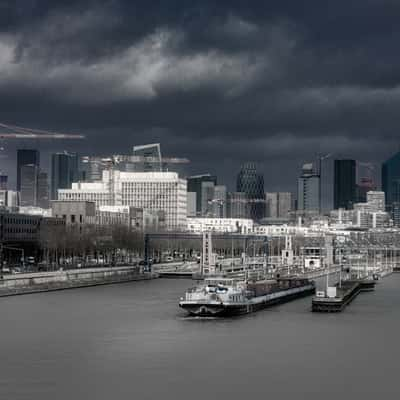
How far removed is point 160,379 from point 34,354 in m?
8.50

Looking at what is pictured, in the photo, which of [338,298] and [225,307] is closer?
[225,307]

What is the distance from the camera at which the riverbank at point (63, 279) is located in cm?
8538

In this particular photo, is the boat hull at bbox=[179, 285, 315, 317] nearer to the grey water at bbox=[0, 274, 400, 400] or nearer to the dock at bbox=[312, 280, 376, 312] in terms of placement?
the grey water at bbox=[0, 274, 400, 400]

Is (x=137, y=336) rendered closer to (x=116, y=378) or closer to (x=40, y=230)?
(x=116, y=378)

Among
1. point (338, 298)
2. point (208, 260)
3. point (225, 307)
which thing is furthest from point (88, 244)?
point (225, 307)

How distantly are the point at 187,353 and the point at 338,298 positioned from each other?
103 ft

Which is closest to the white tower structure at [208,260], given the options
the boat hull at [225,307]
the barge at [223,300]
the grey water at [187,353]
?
the barge at [223,300]

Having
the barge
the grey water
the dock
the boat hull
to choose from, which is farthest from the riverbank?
the dock

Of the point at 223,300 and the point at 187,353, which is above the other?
the point at 223,300

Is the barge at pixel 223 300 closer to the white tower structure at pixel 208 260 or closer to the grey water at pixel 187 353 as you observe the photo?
the grey water at pixel 187 353

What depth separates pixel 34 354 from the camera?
1938 inches

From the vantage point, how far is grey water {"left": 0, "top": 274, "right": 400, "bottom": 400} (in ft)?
137

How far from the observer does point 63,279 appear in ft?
319

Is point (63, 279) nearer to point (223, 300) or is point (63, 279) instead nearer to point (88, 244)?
point (223, 300)
